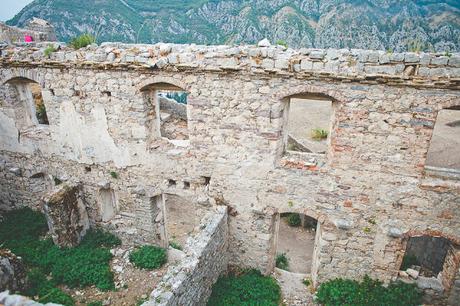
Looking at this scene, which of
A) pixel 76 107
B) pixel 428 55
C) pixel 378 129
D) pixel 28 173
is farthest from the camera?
pixel 28 173

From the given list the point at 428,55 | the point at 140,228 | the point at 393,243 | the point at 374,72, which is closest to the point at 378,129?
the point at 374,72

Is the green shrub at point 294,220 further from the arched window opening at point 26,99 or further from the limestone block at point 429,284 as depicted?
the arched window opening at point 26,99

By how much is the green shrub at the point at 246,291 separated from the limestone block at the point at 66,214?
16.4 ft

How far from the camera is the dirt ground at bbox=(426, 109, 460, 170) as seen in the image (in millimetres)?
9875

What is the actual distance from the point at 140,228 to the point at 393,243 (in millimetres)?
7243

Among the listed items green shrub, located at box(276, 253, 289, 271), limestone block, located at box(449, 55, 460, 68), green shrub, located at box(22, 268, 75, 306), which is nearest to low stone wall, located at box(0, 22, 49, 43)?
green shrub, located at box(22, 268, 75, 306)

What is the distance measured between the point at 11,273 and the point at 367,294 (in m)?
8.84

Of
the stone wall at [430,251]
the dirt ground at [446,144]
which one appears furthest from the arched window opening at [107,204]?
the dirt ground at [446,144]

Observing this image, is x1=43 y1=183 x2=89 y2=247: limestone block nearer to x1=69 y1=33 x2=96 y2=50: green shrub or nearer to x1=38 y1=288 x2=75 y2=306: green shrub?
x1=38 y1=288 x2=75 y2=306: green shrub

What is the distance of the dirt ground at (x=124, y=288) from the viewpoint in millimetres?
7734

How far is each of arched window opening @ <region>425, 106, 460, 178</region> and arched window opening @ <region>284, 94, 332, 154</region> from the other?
3.66 meters

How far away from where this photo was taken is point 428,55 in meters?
5.49

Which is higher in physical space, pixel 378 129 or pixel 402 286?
pixel 378 129

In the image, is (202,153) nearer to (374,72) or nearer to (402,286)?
(374,72)
